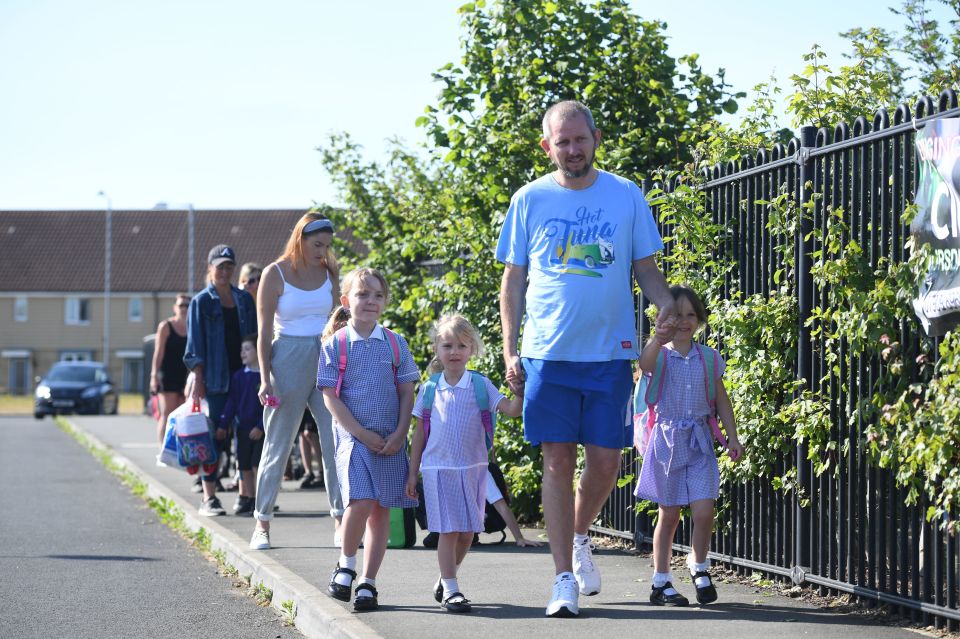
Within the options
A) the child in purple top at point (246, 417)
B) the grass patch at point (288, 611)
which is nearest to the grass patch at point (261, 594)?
the grass patch at point (288, 611)

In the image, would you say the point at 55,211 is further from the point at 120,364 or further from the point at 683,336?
the point at 683,336

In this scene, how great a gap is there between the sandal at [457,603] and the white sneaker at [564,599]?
1.31 feet

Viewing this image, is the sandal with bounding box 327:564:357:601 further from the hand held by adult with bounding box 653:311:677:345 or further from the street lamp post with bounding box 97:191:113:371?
the street lamp post with bounding box 97:191:113:371

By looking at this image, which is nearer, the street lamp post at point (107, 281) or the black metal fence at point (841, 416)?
the black metal fence at point (841, 416)

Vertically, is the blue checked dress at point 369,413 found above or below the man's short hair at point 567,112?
below

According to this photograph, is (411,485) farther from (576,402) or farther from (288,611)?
(288,611)

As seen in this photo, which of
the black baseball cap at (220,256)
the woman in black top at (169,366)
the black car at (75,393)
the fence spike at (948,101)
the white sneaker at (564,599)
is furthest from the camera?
the black car at (75,393)

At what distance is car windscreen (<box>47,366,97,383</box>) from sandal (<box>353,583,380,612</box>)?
122 ft

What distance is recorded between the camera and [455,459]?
6031mm

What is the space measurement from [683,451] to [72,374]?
3818 cm

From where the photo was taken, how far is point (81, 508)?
484 inches

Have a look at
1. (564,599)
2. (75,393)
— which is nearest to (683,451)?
(564,599)

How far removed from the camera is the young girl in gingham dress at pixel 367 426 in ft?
20.1

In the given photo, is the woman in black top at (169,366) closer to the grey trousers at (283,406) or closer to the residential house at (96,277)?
the grey trousers at (283,406)
